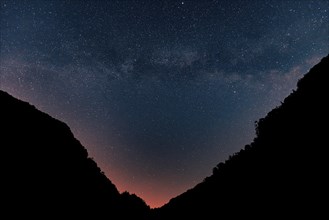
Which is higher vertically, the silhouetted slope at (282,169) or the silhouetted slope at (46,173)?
the silhouetted slope at (46,173)

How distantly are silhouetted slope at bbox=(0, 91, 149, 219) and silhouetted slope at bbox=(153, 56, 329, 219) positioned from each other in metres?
12.6

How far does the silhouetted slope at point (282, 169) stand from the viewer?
1320 centimetres

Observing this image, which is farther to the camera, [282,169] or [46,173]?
[46,173]

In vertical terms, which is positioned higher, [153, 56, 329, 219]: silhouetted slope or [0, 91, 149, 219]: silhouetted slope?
[0, 91, 149, 219]: silhouetted slope

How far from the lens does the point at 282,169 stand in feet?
51.3

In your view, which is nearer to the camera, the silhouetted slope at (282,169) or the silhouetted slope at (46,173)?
the silhouetted slope at (282,169)

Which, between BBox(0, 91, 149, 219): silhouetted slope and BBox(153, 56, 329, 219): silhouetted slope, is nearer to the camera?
BBox(153, 56, 329, 219): silhouetted slope

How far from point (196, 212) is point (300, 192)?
386 inches

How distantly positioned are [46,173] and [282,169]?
22402 mm

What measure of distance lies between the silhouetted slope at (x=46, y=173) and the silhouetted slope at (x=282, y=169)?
12.6m

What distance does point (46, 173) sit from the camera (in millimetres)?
27703

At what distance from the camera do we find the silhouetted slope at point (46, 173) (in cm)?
2288

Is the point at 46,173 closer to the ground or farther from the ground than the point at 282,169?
farther from the ground

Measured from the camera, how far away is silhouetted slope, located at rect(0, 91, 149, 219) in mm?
22875
